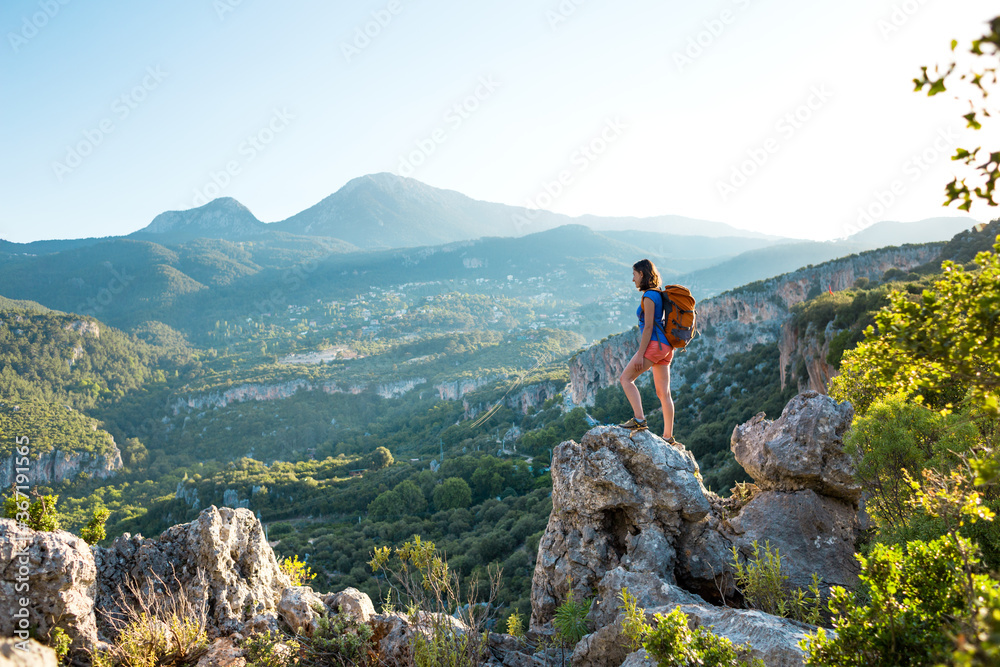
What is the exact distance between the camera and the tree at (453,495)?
50338 millimetres

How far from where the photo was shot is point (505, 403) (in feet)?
323

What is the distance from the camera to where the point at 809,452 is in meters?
8.48

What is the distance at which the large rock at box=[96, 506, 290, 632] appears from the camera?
7.60 metres

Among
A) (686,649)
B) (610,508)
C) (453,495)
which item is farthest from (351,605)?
(453,495)

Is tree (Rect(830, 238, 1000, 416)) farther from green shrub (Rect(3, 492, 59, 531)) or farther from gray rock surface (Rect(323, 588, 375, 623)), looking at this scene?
green shrub (Rect(3, 492, 59, 531))

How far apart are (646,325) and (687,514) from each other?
3.39 meters

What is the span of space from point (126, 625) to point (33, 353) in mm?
174577

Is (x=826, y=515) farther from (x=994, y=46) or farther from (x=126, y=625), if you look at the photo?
(x=126, y=625)

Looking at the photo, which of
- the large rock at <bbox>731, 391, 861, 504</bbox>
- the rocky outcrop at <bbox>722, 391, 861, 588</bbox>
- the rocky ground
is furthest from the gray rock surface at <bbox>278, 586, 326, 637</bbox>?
the large rock at <bbox>731, 391, 861, 504</bbox>

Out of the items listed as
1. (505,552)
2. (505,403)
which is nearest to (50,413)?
(505,403)

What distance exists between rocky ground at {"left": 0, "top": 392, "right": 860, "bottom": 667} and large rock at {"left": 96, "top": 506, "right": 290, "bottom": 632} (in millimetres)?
24

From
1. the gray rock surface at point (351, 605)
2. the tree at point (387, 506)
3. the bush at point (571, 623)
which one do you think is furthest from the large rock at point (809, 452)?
the tree at point (387, 506)

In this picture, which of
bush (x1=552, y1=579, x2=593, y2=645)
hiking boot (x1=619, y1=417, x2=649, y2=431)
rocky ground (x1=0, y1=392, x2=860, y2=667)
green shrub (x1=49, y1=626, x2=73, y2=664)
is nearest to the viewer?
green shrub (x1=49, y1=626, x2=73, y2=664)

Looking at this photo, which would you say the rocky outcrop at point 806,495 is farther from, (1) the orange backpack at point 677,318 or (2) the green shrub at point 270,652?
(2) the green shrub at point 270,652
